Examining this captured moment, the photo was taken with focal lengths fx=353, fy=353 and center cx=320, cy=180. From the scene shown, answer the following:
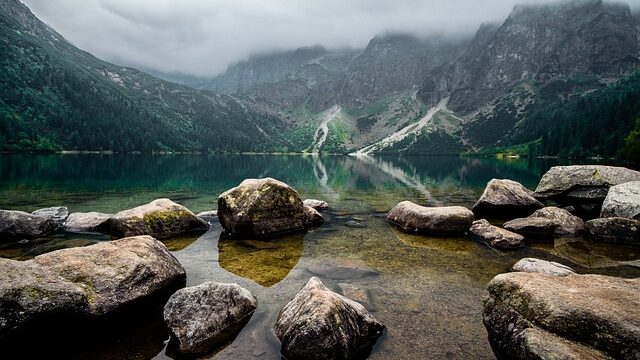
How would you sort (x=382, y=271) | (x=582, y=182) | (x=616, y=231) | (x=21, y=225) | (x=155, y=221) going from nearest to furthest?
(x=382, y=271)
(x=21, y=225)
(x=616, y=231)
(x=155, y=221)
(x=582, y=182)

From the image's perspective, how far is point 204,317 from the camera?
9.55 meters

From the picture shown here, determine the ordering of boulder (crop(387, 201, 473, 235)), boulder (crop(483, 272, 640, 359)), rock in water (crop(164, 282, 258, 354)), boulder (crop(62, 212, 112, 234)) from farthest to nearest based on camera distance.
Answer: boulder (crop(62, 212, 112, 234))
boulder (crop(387, 201, 473, 235))
rock in water (crop(164, 282, 258, 354))
boulder (crop(483, 272, 640, 359))

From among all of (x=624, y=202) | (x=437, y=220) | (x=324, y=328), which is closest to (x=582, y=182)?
(x=624, y=202)

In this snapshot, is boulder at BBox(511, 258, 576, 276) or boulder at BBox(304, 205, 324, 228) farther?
boulder at BBox(304, 205, 324, 228)

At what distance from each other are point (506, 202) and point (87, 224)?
1113 inches

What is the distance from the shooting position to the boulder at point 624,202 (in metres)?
21.2

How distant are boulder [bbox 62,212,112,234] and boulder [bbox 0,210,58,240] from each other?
129 centimetres

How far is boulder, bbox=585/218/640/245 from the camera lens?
760 inches

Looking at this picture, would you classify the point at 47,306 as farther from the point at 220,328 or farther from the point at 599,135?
the point at 599,135

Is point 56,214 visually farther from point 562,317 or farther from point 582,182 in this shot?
point 582,182

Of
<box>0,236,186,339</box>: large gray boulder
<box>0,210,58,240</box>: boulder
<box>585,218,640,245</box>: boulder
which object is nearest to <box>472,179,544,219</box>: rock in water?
<box>585,218,640,245</box>: boulder

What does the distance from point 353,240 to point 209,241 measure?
8146mm

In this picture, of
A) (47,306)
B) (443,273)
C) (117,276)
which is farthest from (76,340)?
(443,273)

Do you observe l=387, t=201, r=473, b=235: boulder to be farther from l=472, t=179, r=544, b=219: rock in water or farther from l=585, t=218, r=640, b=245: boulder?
l=585, t=218, r=640, b=245: boulder
